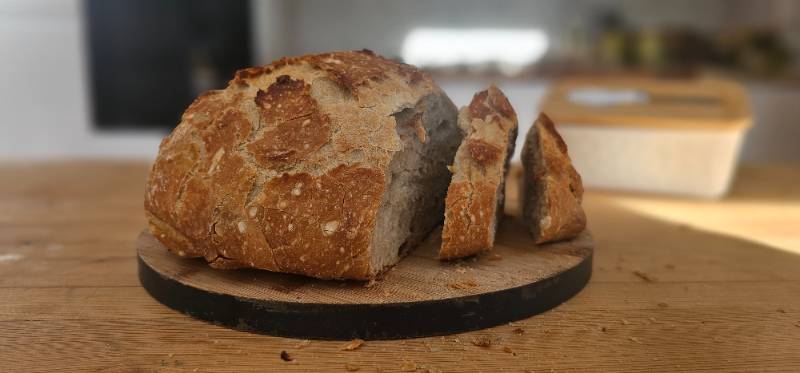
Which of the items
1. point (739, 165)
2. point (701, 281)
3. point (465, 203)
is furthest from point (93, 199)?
point (739, 165)

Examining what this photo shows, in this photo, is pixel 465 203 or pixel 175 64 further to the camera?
pixel 175 64

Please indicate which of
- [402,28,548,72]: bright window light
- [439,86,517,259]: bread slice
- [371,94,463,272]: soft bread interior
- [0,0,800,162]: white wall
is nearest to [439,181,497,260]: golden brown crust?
[439,86,517,259]: bread slice

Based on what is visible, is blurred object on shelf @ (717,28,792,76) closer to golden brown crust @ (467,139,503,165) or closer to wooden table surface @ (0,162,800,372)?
wooden table surface @ (0,162,800,372)

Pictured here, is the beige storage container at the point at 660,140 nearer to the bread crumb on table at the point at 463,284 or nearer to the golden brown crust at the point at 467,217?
the golden brown crust at the point at 467,217

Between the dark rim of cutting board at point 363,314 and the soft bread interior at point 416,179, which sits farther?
the soft bread interior at point 416,179

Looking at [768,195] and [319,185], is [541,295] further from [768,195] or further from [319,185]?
[768,195]

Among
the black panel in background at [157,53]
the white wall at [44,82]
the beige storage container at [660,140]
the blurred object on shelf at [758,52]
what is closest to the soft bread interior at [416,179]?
the beige storage container at [660,140]

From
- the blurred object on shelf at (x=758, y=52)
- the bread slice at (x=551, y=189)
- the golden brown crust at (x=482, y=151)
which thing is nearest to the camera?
the golden brown crust at (x=482, y=151)
